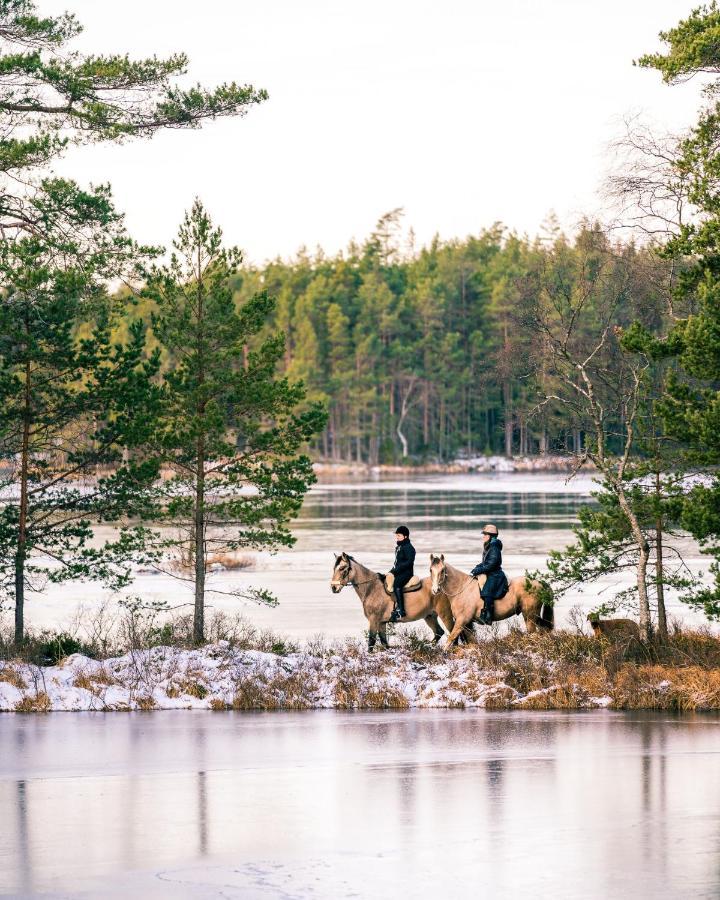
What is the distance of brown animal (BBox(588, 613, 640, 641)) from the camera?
73.6 feet

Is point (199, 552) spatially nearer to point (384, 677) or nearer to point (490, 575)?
point (384, 677)

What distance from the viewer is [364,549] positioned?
49.8 m

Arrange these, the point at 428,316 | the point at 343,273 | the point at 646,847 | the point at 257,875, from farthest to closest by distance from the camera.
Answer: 1. the point at 343,273
2. the point at 428,316
3. the point at 646,847
4. the point at 257,875

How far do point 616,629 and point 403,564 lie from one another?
3698 millimetres

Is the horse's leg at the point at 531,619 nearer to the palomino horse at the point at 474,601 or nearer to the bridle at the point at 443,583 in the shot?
the palomino horse at the point at 474,601

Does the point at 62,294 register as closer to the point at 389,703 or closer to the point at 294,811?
the point at 389,703

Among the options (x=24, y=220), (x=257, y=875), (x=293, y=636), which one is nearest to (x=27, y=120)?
(x=24, y=220)

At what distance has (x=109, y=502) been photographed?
83.0 ft

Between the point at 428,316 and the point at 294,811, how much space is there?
137 metres

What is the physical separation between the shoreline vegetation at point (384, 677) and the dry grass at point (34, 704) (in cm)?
2

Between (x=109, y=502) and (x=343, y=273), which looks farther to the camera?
(x=343, y=273)

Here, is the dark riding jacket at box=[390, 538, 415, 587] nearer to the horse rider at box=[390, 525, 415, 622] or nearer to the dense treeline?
the horse rider at box=[390, 525, 415, 622]

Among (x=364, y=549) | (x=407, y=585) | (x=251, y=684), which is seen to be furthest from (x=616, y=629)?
(x=364, y=549)

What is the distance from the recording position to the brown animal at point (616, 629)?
2242 centimetres
